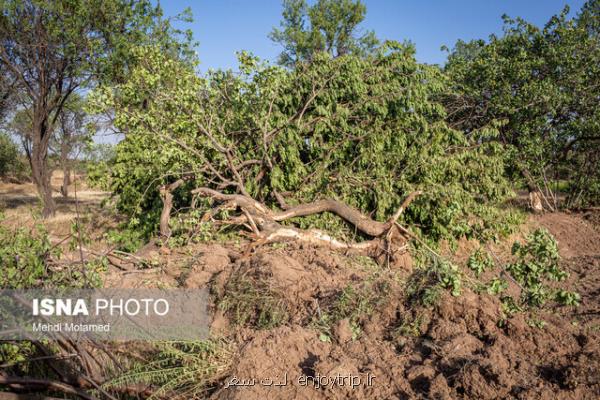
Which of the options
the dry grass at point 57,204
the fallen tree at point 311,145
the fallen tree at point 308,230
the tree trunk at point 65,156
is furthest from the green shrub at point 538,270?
the tree trunk at point 65,156

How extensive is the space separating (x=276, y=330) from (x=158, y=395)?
1.07 metres

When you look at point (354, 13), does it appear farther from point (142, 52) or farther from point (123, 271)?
point (123, 271)

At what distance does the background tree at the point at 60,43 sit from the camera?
14.3 meters

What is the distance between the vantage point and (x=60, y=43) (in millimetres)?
14727

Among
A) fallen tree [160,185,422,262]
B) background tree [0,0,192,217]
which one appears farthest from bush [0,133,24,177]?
fallen tree [160,185,422,262]

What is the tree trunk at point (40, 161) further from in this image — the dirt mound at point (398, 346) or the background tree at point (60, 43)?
the dirt mound at point (398, 346)

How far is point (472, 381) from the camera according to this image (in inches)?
129

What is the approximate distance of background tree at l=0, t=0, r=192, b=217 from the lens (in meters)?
14.3

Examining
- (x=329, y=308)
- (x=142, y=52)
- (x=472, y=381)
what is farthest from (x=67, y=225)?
(x=472, y=381)

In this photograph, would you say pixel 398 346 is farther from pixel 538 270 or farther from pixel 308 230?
pixel 308 230

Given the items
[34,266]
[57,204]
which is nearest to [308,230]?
[34,266]

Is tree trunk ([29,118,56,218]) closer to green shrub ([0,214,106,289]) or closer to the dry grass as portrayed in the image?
the dry grass

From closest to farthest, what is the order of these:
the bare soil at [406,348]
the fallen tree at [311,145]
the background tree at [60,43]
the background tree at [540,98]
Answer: the bare soil at [406,348], the fallen tree at [311,145], the background tree at [540,98], the background tree at [60,43]

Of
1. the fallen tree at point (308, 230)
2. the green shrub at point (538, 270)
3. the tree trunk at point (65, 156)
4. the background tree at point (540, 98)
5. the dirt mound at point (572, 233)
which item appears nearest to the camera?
the green shrub at point (538, 270)
